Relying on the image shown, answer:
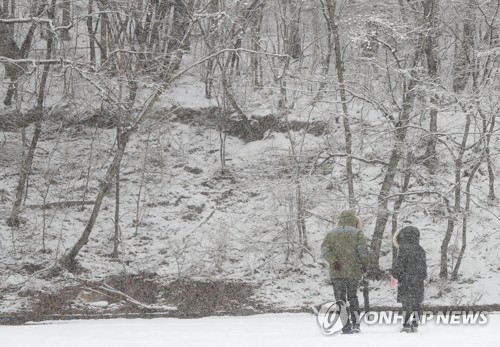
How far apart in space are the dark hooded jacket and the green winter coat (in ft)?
1.79

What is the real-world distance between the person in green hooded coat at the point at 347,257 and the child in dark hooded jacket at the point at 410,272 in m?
0.54

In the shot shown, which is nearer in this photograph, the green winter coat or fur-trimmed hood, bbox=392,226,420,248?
the green winter coat

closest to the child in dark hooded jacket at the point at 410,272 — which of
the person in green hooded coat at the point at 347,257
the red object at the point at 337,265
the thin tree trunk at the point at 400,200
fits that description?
the person in green hooded coat at the point at 347,257

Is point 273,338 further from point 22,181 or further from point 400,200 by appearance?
point 22,181

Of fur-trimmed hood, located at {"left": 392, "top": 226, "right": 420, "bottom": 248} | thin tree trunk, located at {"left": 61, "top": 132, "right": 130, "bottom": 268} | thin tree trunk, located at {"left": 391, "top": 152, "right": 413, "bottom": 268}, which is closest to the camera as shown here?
fur-trimmed hood, located at {"left": 392, "top": 226, "right": 420, "bottom": 248}

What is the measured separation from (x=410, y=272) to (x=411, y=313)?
1.88ft

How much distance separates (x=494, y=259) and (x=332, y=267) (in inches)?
458

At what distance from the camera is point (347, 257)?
365 inches

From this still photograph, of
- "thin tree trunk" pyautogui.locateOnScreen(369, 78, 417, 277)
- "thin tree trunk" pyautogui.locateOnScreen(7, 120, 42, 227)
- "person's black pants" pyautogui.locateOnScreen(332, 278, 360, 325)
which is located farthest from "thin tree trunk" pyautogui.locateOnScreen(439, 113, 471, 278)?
"thin tree trunk" pyautogui.locateOnScreen(7, 120, 42, 227)

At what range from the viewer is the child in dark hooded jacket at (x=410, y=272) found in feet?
30.3

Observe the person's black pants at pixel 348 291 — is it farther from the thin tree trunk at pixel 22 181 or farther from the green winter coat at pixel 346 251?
the thin tree trunk at pixel 22 181

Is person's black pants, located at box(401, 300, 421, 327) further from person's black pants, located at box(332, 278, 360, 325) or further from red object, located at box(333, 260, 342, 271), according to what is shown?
red object, located at box(333, 260, 342, 271)

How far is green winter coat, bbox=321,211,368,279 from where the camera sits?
924 cm

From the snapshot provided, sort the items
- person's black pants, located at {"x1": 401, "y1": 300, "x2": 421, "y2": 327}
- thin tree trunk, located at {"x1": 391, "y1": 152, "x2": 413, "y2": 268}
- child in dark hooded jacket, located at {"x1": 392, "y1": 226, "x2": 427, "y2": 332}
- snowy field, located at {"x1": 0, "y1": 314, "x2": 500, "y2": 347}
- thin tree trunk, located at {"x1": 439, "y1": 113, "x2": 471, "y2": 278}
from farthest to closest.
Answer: thin tree trunk, located at {"x1": 391, "y1": 152, "x2": 413, "y2": 268} < thin tree trunk, located at {"x1": 439, "y1": 113, "x2": 471, "y2": 278} < child in dark hooded jacket, located at {"x1": 392, "y1": 226, "x2": 427, "y2": 332} < person's black pants, located at {"x1": 401, "y1": 300, "x2": 421, "y2": 327} < snowy field, located at {"x1": 0, "y1": 314, "x2": 500, "y2": 347}
